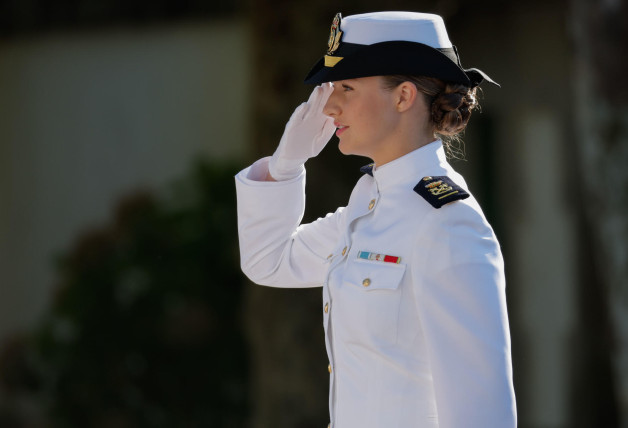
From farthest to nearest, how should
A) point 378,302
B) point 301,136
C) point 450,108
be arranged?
point 301,136 → point 450,108 → point 378,302

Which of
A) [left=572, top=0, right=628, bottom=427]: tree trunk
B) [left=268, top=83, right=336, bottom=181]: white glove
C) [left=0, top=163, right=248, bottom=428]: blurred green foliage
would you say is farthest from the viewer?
[left=0, top=163, right=248, bottom=428]: blurred green foliage

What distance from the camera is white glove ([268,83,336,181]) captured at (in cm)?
217

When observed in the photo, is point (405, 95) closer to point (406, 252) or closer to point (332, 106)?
point (332, 106)

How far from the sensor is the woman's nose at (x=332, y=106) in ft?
6.71

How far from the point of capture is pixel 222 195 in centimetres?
576

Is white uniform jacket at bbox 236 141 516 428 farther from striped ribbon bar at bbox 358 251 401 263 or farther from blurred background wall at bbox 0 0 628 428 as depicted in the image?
blurred background wall at bbox 0 0 628 428

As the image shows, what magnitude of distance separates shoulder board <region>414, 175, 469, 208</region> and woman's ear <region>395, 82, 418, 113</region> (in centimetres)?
13

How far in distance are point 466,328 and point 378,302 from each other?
17 cm

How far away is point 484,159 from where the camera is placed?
5.94 metres

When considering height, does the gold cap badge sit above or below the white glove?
above

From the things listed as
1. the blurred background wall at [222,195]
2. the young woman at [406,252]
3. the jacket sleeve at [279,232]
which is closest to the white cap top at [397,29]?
the young woman at [406,252]

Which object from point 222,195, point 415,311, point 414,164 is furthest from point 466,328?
point 222,195

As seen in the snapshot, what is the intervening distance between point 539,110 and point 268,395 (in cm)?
220

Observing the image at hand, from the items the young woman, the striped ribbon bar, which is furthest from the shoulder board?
the striped ribbon bar
